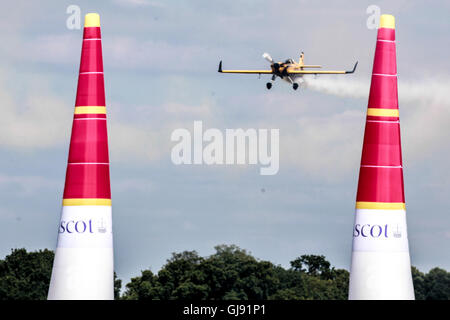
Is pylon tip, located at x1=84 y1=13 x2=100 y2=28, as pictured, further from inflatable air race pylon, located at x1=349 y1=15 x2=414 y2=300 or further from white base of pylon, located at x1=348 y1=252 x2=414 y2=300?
white base of pylon, located at x1=348 y1=252 x2=414 y2=300

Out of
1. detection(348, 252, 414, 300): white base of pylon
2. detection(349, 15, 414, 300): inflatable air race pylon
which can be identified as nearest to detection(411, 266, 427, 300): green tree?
detection(348, 252, 414, 300): white base of pylon

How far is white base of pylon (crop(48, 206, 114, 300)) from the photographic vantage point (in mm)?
27734

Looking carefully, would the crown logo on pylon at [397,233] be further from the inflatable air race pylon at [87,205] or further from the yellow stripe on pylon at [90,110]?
the yellow stripe on pylon at [90,110]

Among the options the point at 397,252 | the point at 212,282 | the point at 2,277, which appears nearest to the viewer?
the point at 397,252

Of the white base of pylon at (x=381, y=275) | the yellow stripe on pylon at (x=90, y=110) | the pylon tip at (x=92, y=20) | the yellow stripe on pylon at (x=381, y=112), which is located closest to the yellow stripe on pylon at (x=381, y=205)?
the white base of pylon at (x=381, y=275)

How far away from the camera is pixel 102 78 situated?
2798cm

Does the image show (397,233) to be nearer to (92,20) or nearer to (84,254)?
(84,254)

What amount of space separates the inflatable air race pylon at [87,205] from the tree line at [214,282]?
55.3m

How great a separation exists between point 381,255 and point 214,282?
61326 mm

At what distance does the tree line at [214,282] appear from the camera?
87375 millimetres

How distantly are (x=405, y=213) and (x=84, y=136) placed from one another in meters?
8.11
